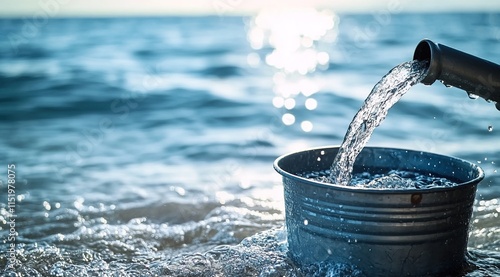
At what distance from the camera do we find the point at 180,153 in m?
6.89

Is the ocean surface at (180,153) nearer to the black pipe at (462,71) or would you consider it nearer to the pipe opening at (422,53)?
the black pipe at (462,71)

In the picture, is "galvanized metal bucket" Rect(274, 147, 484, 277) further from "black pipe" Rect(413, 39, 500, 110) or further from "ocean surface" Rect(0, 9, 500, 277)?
"black pipe" Rect(413, 39, 500, 110)

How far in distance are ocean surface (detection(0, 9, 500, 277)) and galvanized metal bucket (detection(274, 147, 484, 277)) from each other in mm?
125

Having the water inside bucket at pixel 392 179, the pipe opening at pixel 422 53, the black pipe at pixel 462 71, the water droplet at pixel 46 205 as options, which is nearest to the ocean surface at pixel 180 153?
the water droplet at pixel 46 205

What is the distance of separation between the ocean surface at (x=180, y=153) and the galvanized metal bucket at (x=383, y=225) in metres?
0.12

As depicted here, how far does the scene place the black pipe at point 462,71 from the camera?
2596 mm

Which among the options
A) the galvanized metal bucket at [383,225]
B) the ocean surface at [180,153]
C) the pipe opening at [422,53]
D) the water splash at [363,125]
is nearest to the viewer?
the galvanized metal bucket at [383,225]

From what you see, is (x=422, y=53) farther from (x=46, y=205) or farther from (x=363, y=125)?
(x=46, y=205)

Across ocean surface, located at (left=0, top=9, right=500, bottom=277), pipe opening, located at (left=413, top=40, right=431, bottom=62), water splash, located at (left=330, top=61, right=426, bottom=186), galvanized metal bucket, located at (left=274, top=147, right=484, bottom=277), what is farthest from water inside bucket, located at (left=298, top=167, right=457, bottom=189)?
pipe opening, located at (left=413, top=40, right=431, bottom=62)

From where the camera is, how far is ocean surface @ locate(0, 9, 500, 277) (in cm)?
355

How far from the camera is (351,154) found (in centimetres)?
298

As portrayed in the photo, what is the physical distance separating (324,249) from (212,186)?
2.86 m

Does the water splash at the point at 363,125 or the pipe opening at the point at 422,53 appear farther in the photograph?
the water splash at the point at 363,125

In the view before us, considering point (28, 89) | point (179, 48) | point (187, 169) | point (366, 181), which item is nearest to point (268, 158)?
point (187, 169)
